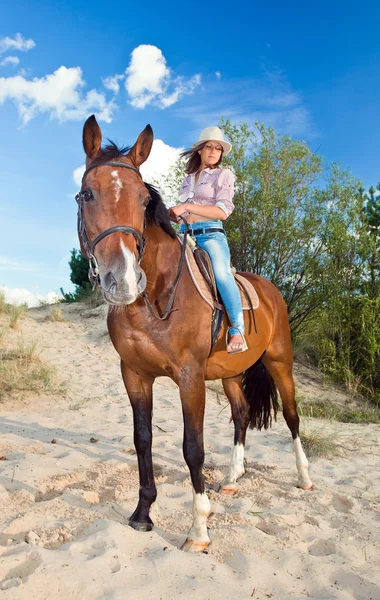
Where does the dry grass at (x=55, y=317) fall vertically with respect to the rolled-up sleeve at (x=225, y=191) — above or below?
below

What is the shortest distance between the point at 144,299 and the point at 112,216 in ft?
2.32

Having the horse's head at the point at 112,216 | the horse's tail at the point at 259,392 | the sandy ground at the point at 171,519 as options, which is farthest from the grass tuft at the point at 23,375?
the horse's head at the point at 112,216

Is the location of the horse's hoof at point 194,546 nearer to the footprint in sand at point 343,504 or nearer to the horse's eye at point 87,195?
the footprint in sand at point 343,504

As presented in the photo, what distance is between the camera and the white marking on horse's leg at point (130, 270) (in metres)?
2.27

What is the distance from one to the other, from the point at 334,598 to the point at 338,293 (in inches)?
364

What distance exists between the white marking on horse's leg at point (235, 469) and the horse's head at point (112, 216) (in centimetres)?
246

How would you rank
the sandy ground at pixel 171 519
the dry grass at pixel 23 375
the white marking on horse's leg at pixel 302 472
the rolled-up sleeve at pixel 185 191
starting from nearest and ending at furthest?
the sandy ground at pixel 171 519 < the rolled-up sleeve at pixel 185 191 < the white marking on horse's leg at pixel 302 472 < the dry grass at pixel 23 375

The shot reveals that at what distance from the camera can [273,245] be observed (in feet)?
40.1

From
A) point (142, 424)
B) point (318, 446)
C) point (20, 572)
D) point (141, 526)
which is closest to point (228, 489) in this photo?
point (141, 526)

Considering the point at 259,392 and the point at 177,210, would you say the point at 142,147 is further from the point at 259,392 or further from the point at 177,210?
the point at 259,392

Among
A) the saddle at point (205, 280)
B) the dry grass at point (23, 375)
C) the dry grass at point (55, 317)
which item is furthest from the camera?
the dry grass at point (55, 317)

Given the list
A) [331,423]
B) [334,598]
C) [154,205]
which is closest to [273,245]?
[331,423]

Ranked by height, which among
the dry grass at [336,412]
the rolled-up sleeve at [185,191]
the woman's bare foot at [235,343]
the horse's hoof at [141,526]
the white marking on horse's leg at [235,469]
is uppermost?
the rolled-up sleeve at [185,191]

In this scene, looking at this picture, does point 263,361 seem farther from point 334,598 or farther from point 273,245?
point 273,245
